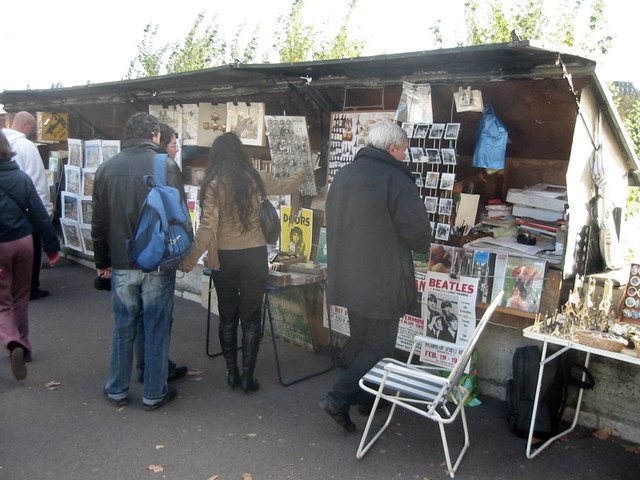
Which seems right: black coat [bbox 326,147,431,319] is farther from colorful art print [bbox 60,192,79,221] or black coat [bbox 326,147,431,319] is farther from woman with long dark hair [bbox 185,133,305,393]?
colorful art print [bbox 60,192,79,221]

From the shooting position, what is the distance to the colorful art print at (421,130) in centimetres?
414

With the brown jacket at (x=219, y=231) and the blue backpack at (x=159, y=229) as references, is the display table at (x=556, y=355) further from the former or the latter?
the blue backpack at (x=159, y=229)

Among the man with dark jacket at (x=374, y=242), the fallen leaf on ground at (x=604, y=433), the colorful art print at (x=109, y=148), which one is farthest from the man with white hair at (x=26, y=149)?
the fallen leaf on ground at (x=604, y=433)

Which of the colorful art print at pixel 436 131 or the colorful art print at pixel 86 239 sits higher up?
the colorful art print at pixel 436 131

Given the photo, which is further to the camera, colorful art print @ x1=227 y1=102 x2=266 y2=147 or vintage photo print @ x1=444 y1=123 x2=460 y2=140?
colorful art print @ x1=227 y1=102 x2=266 y2=147

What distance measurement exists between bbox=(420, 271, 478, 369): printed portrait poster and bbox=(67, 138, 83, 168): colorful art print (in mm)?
5872

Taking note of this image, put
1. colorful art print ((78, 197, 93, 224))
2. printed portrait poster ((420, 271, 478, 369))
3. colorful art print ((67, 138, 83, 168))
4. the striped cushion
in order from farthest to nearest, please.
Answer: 1. colorful art print ((67, 138, 83, 168))
2. colorful art print ((78, 197, 93, 224))
3. printed portrait poster ((420, 271, 478, 369))
4. the striped cushion

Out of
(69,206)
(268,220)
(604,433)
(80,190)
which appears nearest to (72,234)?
(69,206)

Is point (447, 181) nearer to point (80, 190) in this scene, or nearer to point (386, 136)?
point (386, 136)

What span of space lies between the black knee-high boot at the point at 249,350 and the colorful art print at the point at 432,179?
1693mm

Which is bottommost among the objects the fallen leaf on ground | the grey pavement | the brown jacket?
the grey pavement

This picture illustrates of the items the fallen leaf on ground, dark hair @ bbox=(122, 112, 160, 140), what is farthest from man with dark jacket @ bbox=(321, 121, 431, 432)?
the fallen leaf on ground

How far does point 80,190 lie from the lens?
789 cm

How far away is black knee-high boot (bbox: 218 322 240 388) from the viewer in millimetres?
4133
